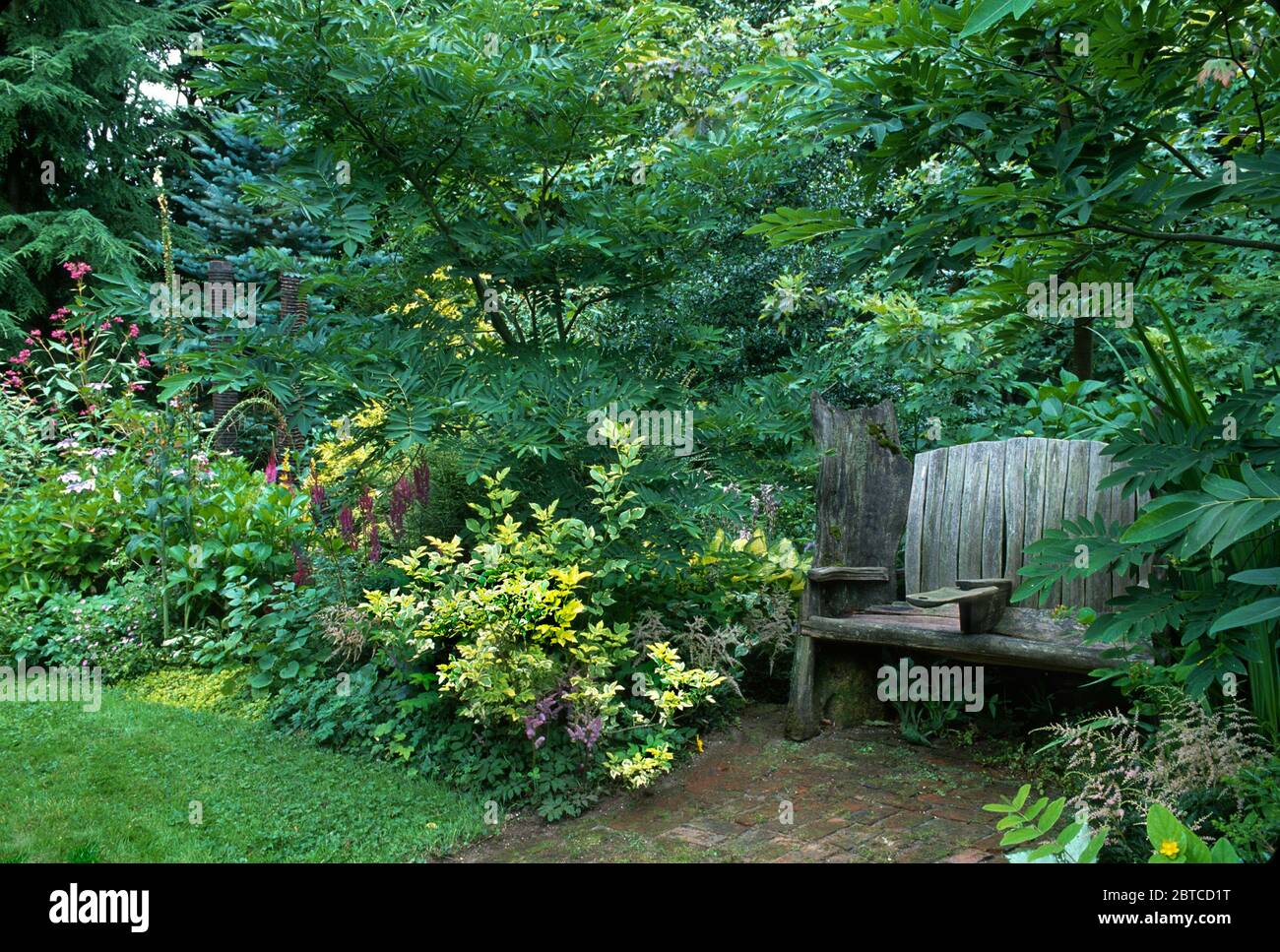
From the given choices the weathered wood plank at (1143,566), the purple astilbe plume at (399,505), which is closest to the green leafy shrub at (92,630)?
the purple astilbe plume at (399,505)

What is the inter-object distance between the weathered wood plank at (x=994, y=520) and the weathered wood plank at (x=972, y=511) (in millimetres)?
24

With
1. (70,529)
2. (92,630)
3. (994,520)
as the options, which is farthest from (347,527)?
(994,520)

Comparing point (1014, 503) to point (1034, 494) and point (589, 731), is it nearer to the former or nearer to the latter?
point (1034, 494)

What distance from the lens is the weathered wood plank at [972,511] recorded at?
17.0 feet

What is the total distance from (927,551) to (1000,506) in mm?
499

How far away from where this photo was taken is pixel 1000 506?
5.11 metres

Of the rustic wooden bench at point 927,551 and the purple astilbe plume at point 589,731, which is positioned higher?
the rustic wooden bench at point 927,551

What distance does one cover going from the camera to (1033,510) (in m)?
4.95

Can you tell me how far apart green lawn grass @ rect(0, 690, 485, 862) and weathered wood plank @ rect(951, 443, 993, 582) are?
2.70m

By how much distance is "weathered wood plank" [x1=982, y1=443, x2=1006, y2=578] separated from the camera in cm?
509

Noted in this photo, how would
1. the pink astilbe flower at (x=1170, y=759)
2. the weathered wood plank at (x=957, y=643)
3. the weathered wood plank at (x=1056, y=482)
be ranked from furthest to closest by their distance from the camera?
the weathered wood plank at (x=1056, y=482), the weathered wood plank at (x=957, y=643), the pink astilbe flower at (x=1170, y=759)

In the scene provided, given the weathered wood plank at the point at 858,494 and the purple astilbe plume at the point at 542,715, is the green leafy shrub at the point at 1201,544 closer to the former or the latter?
the weathered wood plank at the point at 858,494

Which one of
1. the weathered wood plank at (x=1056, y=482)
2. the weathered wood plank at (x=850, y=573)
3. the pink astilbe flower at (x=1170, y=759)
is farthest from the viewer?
the weathered wood plank at (x=850, y=573)

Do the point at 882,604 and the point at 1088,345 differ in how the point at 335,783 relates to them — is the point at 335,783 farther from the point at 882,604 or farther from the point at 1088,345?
the point at 1088,345
